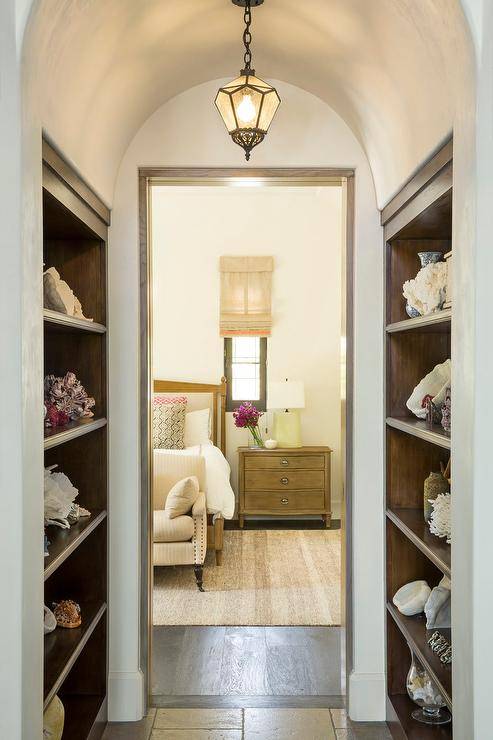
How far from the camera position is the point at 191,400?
6602 mm

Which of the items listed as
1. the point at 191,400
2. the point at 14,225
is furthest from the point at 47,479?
the point at 191,400

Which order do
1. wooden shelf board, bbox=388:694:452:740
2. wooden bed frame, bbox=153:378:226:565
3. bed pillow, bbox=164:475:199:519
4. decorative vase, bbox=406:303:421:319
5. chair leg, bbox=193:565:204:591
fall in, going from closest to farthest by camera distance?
1. wooden shelf board, bbox=388:694:452:740
2. decorative vase, bbox=406:303:421:319
3. bed pillow, bbox=164:475:199:519
4. chair leg, bbox=193:565:204:591
5. wooden bed frame, bbox=153:378:226:565

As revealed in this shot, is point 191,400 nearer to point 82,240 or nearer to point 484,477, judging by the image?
point 82,240

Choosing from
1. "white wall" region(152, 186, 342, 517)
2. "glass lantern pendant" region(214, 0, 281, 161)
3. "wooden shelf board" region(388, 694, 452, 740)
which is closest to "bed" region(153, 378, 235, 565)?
"white wall" region(152, 186, 342, 517)

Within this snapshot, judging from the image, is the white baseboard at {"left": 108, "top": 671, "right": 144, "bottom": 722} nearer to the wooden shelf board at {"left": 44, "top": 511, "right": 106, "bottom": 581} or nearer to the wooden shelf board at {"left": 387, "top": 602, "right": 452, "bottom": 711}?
the wooden shelf board at {"left": 44, "top": 511, "right": 106, "bottom": 581}

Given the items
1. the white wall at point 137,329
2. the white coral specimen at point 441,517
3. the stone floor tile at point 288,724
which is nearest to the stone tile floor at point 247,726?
the stone floor tile at point 288,724

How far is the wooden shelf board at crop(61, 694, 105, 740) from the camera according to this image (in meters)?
2.56

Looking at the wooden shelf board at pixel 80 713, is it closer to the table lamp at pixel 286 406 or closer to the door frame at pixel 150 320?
the door frame at pixel 150 320

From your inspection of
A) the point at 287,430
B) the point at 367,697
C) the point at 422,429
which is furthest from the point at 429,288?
the point at 287,430

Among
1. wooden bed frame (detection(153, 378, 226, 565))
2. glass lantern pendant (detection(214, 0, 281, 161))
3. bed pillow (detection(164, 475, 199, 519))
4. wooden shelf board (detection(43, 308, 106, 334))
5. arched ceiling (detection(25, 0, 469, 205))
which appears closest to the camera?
arched ceiling (detection(25, 0, 469, 205))

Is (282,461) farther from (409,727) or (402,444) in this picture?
(409,727)

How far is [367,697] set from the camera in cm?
299

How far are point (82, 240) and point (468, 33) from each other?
1.80 meters

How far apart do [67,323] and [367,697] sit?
2.06 metres
